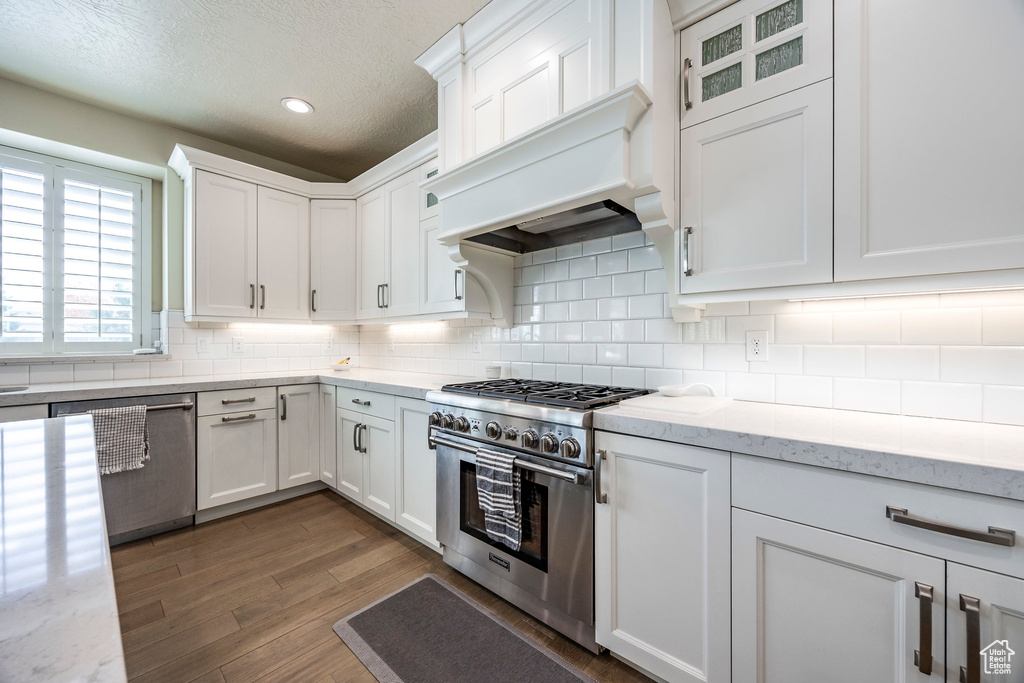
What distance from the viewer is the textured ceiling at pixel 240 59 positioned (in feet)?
6.60

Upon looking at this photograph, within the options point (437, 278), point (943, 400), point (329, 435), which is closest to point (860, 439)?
point (943, 400)

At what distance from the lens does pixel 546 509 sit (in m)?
1.71

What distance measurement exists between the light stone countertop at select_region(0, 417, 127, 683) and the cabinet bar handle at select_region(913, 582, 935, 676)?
1.43 meters

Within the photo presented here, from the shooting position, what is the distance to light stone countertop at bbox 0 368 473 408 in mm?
2189

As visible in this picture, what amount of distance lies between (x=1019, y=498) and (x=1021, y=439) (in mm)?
400

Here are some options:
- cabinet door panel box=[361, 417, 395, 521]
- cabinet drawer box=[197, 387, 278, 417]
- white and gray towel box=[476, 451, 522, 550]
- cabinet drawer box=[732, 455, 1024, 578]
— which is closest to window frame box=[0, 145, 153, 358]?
cabinet drawer box=[197, 387, 278, 417]

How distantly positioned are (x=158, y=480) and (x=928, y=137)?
150 inches

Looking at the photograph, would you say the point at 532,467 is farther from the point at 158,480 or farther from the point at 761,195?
the point at 158,480

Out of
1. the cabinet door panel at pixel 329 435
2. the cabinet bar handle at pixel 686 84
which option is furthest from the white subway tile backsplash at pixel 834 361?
the cabinet door panel at pixel 329 435

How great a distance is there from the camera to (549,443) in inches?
63.1

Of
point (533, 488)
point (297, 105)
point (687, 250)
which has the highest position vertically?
point (297, 105)

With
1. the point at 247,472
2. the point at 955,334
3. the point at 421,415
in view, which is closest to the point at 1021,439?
the point at 955,334

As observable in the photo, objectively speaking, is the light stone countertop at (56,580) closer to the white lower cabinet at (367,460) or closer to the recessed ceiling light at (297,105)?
the white lower cabinet at (367,460)

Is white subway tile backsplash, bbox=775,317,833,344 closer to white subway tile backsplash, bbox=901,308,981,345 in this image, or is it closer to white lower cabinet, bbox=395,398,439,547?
white subway tile backsplash, bbox=901,308,981,345
